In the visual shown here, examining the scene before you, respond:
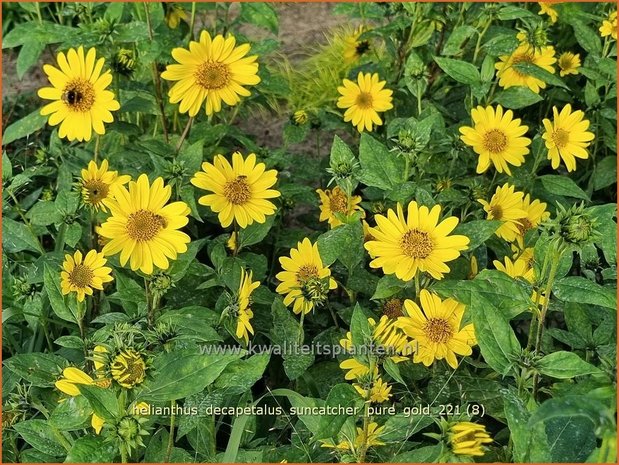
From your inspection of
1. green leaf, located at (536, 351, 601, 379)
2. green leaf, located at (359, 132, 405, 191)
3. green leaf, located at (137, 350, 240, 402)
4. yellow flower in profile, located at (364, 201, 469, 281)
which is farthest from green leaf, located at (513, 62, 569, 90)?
green leaf, located at (137, 350, 240, 402)

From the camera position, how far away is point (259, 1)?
1992 mm

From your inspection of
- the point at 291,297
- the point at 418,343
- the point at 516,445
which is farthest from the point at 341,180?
the point at 516,445

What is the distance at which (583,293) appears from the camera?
1280 millimetres

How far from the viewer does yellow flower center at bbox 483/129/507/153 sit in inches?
67.5

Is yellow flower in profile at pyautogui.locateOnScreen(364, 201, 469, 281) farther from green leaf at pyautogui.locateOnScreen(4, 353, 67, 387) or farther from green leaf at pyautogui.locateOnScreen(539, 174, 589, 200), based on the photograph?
green leaf at pyautogui.locateOnScreen(4, 353, 67, 387)

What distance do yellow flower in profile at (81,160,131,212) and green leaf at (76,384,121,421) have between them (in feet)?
1.66

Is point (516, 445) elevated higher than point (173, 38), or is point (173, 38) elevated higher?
point (173, 38)

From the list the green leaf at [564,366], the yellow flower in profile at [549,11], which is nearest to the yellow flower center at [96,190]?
the green leaf at [564,366]

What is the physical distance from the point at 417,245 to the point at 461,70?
57 cm

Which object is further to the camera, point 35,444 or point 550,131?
point 550,131

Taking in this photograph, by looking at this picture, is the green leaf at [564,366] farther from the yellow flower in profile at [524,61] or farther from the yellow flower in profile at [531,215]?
the yellow flower in profile at [524,61]

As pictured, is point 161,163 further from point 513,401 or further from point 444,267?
point 513,401

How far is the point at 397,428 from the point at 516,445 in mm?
226

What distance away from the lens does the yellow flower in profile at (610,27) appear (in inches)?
76.5
